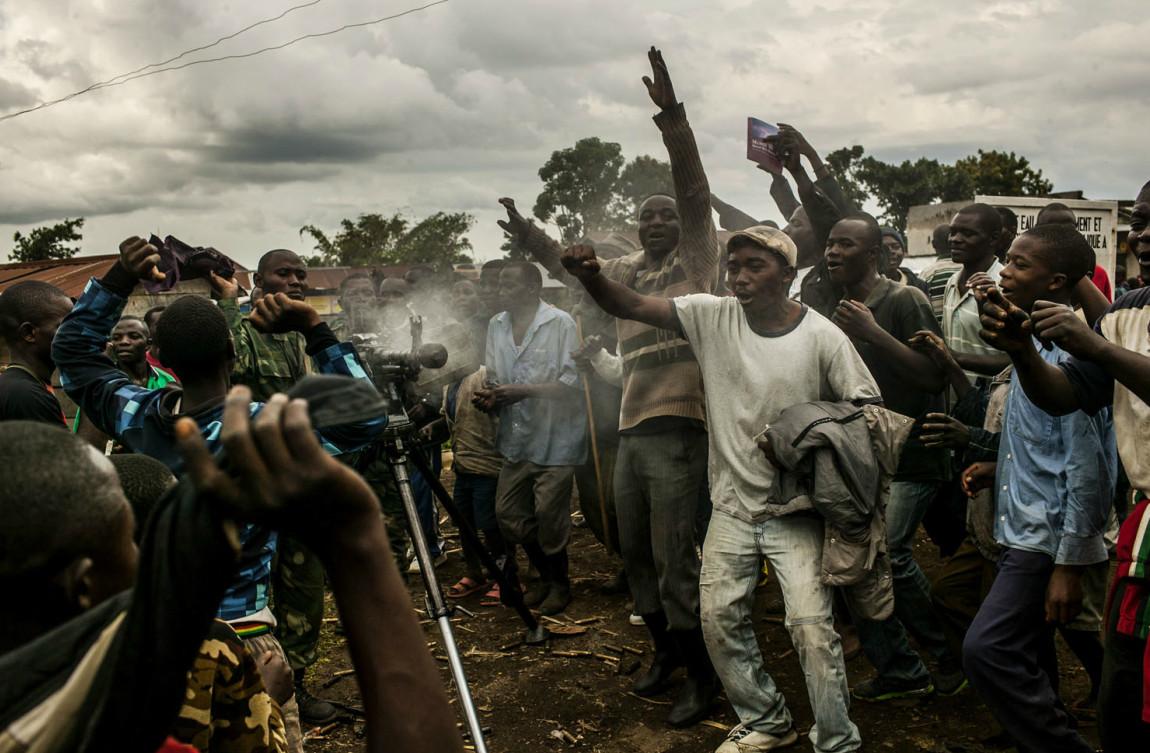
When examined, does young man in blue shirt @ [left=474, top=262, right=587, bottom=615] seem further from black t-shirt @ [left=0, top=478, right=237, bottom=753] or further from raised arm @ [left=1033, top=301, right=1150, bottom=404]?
black t-shirt @ [left=0, top=478, right=237, bottom=753]

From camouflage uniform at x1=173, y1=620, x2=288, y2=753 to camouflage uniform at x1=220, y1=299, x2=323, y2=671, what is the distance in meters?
2.55

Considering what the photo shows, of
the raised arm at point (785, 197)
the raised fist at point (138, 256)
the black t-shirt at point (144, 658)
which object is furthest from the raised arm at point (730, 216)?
the black t-shirt at point (144, 658)

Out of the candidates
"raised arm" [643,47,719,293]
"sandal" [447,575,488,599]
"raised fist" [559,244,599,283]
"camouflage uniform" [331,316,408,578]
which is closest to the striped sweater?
"raised arm" [643,47,719,293]

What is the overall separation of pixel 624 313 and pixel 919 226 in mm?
23182

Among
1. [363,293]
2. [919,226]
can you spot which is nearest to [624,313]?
[363,293]

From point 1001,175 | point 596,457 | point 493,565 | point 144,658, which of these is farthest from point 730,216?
point 1001,175

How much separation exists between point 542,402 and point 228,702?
4.52 m

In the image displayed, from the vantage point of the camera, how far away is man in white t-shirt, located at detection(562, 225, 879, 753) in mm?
3889

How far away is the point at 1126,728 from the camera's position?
2893 millimetres

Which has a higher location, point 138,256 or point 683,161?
point 683,161

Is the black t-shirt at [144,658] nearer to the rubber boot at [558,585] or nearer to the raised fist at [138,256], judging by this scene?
the raised fist at [138,256]

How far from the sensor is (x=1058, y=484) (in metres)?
3.39

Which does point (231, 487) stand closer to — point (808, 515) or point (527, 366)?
point (808, 515)

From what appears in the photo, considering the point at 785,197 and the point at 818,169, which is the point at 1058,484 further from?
the point at 785,197
